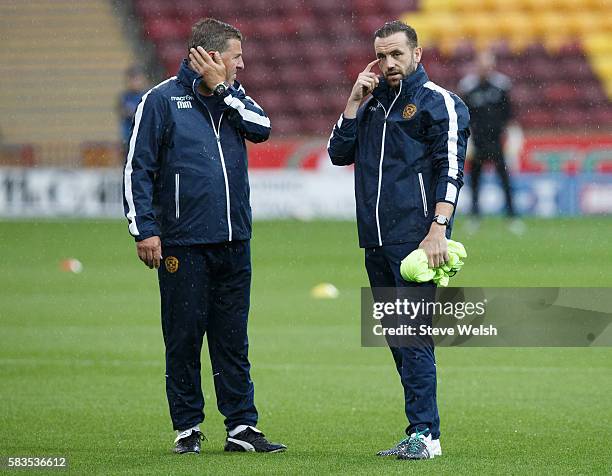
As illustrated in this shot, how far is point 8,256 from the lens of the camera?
49.1 feet

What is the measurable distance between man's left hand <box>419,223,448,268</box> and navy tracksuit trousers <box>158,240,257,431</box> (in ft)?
2.88

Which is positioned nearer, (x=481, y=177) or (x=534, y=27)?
(x=481, y=177)

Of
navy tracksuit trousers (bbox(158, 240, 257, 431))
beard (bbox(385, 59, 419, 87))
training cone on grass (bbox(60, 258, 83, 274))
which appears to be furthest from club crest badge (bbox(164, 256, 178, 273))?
training cone on grass (bbox(60, 258, 83, 274))

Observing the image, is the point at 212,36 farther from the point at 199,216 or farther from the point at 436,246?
the point at 436,246

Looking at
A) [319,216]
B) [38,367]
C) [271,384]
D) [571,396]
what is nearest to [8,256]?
[319,216]

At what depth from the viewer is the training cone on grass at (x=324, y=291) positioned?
451 inches

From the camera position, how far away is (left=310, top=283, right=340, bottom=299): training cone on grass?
11461mm

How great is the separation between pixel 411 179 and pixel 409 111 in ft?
0.95

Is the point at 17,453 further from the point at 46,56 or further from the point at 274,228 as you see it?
the point at 46,56

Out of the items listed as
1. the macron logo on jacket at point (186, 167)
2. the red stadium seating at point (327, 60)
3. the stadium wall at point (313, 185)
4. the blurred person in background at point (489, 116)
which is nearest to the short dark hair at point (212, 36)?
the macron logo on jacket at point (186, 167)

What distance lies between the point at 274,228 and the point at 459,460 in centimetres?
1230

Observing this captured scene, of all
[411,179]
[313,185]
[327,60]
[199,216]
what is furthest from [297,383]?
[327,60]

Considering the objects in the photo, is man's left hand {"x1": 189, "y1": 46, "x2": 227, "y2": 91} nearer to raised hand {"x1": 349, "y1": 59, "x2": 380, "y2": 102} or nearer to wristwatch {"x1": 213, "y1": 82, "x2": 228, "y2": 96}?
wristwatch {"x1": 213, "y1": 82, "x2": 228, "y2": 96}

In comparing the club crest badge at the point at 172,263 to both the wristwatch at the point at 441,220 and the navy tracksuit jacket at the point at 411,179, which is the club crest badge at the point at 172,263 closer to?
the navy tracksuit jacket at the point at 411,179
